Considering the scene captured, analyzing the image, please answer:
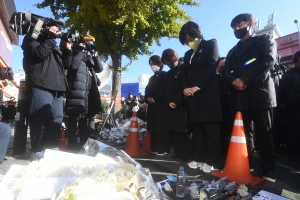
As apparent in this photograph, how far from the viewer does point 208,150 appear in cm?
274

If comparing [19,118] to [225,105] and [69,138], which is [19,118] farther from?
[225,105]

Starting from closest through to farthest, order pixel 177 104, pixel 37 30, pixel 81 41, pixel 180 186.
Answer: pixel 180 186, pixel 37 30, pixel 177 104, pixel 81 41

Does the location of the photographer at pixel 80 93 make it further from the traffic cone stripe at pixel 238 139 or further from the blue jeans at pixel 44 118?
the traffic cone stripe at pixel 238 139

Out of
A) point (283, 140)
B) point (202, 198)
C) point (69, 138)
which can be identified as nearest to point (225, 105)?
point (283, 140)

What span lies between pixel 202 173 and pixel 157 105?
1.45 m

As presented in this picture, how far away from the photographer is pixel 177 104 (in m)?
3.03

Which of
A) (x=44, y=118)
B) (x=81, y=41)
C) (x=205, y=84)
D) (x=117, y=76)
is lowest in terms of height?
(x=44, y=118)

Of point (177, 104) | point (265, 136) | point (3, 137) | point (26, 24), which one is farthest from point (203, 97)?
point (26, 24)

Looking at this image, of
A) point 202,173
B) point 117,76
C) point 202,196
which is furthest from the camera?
point 117,76

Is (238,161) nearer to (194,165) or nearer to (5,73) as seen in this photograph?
(194,165)

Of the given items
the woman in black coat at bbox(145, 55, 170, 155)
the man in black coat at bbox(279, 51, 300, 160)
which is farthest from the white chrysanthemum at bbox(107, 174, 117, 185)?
the man in black coat at bbox(279, 51, 300, 160)

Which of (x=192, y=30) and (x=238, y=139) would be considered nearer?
(x=238, y=139)

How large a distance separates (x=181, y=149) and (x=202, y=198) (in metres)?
1.51

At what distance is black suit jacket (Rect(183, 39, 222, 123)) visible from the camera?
2684mm
